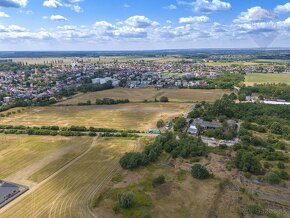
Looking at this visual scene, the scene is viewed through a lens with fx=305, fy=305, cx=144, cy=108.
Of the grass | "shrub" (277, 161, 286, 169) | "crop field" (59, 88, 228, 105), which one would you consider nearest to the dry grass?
the grass

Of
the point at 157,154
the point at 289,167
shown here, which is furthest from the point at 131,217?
the point at 289,167

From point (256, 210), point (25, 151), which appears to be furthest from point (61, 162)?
point (256, 210)

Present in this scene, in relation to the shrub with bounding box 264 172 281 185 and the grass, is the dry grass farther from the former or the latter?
the shrub with bounding box 264 172 281 185

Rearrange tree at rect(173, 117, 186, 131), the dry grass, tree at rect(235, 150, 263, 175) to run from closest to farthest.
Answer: tree at rect(235, 150, 263, 175)
the dry grass
tree at rect(173, 117, 186, 131)

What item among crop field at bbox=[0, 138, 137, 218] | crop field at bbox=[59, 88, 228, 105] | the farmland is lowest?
crop field at bbox=[0, 138, 137, 218]

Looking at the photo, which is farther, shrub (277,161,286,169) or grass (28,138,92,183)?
shrub (277,161,286,169)

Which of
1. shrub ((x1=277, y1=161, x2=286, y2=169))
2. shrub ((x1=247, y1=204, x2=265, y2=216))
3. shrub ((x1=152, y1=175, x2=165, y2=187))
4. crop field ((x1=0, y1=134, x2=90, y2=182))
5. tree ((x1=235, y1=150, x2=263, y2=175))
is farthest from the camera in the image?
crop field ((x1=0, y1=134, x2=90, y2=182))

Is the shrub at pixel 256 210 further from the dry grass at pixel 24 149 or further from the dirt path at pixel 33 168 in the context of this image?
the dry grass at pixel 24 149

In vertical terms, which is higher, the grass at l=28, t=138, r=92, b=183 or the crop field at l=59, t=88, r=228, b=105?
the crop field at l=59, t=88, r=228, b=105
